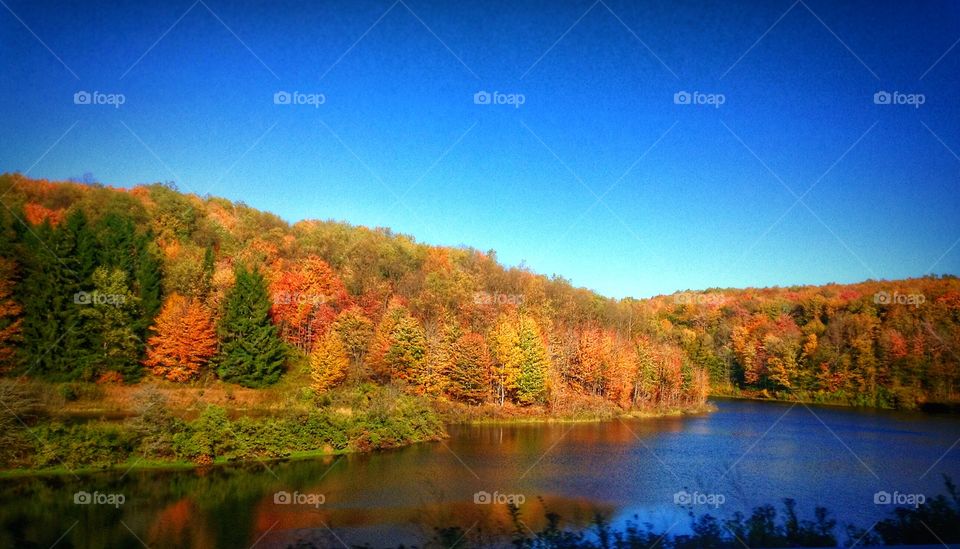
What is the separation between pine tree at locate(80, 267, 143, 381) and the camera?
3547 cm

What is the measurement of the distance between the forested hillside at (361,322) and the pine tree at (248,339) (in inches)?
4.7

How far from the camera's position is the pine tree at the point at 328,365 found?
122 feet

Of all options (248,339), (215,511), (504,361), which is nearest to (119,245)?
(248,339)

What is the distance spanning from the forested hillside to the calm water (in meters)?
8.47

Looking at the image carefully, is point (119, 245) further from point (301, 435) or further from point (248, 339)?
point (301, 435)

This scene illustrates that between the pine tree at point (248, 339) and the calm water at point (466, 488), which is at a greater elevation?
the pine tree at point (248, 339)

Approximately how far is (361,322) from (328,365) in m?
5.50

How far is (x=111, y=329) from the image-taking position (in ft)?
119

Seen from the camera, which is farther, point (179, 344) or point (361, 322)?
point (361, 322)

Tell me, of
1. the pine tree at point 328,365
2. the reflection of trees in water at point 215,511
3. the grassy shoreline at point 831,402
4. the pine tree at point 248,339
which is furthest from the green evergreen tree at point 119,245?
the grassy shoreline at point 831,402

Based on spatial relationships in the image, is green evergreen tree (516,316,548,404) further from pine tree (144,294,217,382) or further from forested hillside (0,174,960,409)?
pine tree (144,294,217,382)

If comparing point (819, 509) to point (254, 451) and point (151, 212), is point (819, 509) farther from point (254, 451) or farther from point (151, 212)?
point (151, 212)

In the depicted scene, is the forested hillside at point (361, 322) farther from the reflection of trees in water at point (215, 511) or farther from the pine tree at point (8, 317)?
the reflection of trees in water at point (215, 511)

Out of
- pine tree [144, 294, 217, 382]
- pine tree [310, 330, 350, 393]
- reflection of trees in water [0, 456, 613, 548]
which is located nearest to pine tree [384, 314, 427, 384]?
pine tree [310, 330, 350, 393]
